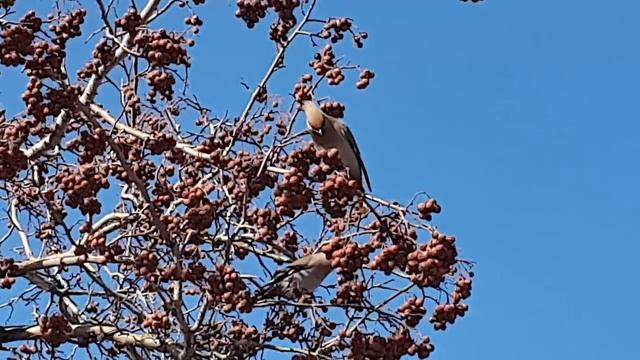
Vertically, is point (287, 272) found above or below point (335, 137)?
below

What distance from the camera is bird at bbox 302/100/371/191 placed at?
3980 mm

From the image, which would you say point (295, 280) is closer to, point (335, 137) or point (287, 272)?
point (287, 272)

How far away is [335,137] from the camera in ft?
13.7

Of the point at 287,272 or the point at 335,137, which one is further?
the point at 335,137

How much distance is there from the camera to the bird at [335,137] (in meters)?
3.98

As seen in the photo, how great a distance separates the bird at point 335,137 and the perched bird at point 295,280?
0.34m

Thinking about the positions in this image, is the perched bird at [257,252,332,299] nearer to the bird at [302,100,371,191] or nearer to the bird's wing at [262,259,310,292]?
the bird's wing at [262,259,310,292]

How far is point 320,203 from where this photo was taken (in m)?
3.54

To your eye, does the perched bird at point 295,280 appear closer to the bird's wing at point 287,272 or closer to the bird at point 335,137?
the bird's wing at point 287,272

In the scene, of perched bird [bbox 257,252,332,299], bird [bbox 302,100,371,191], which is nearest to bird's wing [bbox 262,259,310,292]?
perched bird [bbox 257,252,332,299]

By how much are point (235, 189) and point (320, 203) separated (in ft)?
0.89

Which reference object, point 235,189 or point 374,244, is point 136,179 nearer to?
point 235,189

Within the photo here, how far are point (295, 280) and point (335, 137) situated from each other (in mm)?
578

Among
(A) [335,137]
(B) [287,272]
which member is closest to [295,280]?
(B) [287,272]
